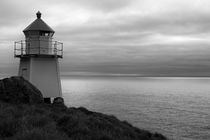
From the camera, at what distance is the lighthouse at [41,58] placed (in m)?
21.7

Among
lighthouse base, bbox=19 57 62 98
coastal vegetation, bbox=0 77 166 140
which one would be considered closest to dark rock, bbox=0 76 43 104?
coastal vegetation, bbox=0 77 166 140

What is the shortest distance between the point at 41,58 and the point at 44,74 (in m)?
1.44

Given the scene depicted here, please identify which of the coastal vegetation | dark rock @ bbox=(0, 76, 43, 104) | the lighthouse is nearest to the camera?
the coastal vegetation

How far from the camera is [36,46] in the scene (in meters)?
21.7

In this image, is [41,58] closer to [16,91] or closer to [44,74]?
[44,74]

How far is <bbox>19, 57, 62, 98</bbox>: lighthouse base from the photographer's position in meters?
21.8

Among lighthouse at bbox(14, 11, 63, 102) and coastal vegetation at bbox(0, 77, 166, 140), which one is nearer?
coastal vegetation at bbox(0, 77, 166, 140)

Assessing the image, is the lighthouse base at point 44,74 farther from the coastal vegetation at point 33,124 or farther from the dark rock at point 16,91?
the dark rock at point 16,91

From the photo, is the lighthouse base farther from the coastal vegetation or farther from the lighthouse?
the coastal vegetation

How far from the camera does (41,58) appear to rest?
2216 centimetres

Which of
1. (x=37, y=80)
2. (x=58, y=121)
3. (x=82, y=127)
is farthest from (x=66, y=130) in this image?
(x=37, y=80)

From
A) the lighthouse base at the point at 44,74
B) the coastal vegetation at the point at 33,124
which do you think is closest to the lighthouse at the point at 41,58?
the lighthouse base at the point at 44,74

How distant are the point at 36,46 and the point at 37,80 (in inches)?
117

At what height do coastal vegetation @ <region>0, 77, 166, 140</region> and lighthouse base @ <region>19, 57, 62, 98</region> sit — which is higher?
lighthouse base @ <region>19, 57, 62, 98</region>
